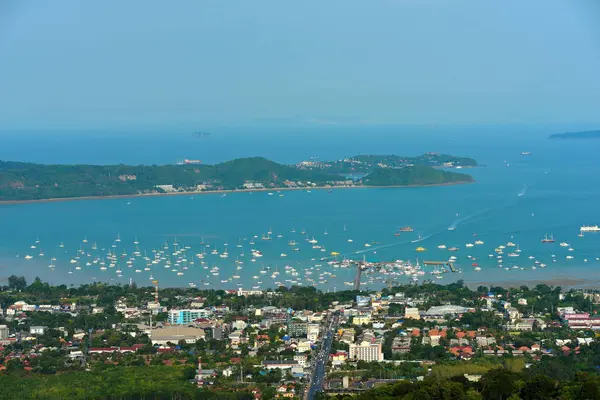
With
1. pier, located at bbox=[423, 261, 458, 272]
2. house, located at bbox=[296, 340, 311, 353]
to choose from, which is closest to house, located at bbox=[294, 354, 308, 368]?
house, located at bbox=[296, 340, 311, 353]

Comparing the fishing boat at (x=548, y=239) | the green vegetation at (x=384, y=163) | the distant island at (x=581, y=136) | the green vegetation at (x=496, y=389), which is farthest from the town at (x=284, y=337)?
the distant island at (x=581, y=136)

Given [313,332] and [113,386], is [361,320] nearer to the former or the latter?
[313,332]

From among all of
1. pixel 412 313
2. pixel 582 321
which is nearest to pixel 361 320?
pixel 412 313

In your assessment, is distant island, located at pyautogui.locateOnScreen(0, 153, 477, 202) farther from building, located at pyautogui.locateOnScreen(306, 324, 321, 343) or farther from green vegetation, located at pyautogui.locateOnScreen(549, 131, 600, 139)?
green vegetation, located at pyautogui.locateOnScreen(549, 131, 600, 139)

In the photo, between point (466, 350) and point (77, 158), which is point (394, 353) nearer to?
point (466, 350)

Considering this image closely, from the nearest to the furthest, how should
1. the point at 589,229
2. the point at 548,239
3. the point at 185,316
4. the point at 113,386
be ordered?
1. the point at 113,386
2. the point at 185,316
3. the point at 548,239
4. the point at 589,229
